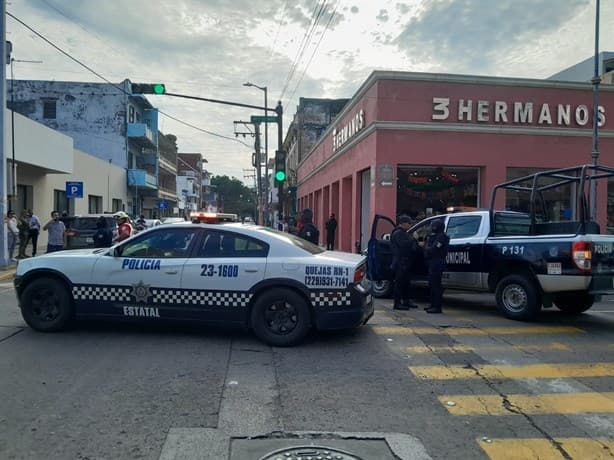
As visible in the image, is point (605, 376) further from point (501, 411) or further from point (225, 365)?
point (225, 365)

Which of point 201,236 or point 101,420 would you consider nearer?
point 101,420

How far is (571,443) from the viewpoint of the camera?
12.6 ft

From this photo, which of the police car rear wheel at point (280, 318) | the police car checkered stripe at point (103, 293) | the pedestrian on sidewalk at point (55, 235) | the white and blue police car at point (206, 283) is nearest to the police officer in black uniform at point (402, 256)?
the white and blue police car at point (206, 283)

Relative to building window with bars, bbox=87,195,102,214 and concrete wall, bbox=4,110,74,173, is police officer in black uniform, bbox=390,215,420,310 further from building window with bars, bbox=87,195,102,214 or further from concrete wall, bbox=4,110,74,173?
building window with bars, bbox=87,195,102,214

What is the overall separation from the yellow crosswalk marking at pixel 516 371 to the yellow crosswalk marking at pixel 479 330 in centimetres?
157

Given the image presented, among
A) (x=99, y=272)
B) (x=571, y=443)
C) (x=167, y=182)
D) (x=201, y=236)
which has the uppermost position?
(x=167, y=182)

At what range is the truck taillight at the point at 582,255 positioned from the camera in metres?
7.29

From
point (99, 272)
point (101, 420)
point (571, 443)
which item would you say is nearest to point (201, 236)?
point (99, 272)

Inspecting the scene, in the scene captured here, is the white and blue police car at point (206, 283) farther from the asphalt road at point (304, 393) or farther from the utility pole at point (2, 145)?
the utility pole at point (2, 145)

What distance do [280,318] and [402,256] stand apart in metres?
3.26

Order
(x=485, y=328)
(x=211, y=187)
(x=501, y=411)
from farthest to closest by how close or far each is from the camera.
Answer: (x=211, y=187) < (x=485, y=328) < (x=501, y=411)

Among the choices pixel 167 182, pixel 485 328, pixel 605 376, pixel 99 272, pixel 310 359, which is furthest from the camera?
pixel 167 182

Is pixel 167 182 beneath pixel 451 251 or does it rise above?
above

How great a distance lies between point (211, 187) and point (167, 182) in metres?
56.3
